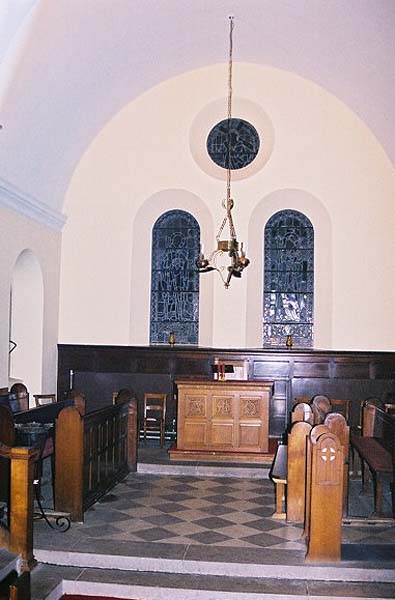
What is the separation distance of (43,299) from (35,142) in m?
2.65

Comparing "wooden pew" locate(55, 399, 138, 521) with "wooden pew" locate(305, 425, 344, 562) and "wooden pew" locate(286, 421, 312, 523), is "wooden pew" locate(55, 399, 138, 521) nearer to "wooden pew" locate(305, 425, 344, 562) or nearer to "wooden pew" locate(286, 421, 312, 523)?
"wooden pew" locate(286, 421, 312, 523)

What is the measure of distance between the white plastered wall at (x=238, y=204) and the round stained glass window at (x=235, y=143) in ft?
0.66

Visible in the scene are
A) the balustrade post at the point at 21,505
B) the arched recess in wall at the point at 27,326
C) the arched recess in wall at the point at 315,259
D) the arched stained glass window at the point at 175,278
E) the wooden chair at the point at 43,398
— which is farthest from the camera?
the arched stained glass window at the point at 175,278

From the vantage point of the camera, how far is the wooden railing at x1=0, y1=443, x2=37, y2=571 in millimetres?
5637

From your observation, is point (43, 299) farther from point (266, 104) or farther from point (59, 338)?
point (266, 104)

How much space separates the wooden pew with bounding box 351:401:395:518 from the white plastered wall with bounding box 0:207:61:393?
4.95 metres

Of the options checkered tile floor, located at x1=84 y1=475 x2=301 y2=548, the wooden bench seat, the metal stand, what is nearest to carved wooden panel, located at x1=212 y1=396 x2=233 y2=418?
checkered tile floor, located at x1=84 y1=475 x2=301 y2=548

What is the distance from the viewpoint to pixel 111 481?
26.9 ft

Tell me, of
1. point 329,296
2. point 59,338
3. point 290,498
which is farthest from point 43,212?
point 290,498

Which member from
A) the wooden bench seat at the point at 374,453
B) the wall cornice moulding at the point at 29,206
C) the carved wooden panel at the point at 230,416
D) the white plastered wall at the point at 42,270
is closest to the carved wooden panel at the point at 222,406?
the carved wooden panel at the point at 230,416

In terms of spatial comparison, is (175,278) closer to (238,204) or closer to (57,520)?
(238,204)

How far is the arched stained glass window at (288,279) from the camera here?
12836 mm

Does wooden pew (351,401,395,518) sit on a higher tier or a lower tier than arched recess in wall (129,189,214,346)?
lower

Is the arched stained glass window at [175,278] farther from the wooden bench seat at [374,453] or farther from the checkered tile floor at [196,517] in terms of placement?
the wooden bench seat at [374,453]
